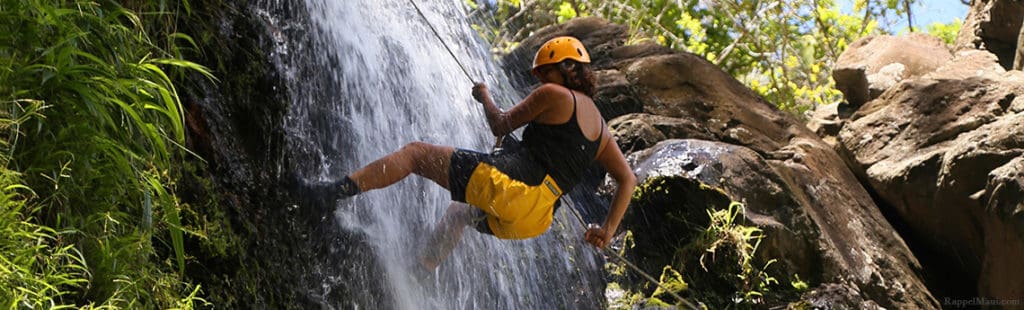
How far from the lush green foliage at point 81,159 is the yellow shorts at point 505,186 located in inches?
58.1

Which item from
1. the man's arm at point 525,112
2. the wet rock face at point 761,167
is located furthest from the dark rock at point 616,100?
the man's arm at point 525,112

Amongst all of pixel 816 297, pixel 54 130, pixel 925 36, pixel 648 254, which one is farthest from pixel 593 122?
pixel 925 36

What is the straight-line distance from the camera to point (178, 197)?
4281 millimetres

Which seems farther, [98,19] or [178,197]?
[178,197]

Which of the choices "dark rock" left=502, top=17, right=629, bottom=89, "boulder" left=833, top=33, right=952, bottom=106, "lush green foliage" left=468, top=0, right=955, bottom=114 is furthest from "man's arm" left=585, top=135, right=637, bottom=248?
"lush green foliage" left=468, top=0, right=955, bottom=114

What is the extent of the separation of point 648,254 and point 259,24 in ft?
8.88

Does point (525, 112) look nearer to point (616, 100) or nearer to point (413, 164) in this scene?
point (413, 164)

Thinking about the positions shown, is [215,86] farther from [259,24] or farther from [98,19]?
[98,19]

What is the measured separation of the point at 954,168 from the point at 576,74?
3.02 meters

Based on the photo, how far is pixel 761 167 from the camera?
6.91m

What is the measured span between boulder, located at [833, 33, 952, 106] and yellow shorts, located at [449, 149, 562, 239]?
4.41 metres

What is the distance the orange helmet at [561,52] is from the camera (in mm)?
5168

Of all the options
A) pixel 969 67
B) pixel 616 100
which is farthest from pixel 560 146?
pixel 969 67

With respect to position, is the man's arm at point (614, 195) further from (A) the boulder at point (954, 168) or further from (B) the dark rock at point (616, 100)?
(A) the boulder at point (954, 168)
